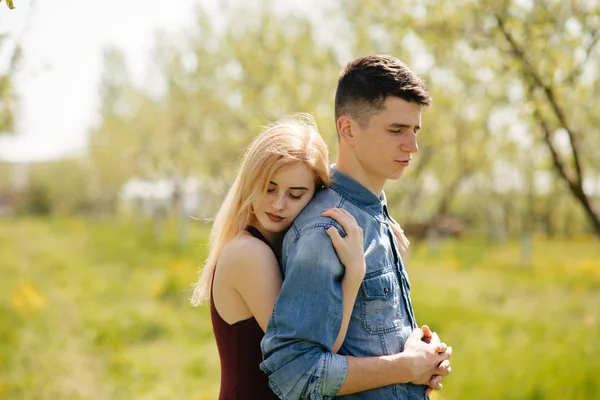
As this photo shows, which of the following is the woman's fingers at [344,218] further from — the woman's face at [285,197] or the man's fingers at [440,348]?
the man's fingers at [440,348]

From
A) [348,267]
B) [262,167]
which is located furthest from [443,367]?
[262,167]

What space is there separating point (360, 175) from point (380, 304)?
505 mm

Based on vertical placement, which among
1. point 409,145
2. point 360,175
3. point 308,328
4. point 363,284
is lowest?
point 308,328

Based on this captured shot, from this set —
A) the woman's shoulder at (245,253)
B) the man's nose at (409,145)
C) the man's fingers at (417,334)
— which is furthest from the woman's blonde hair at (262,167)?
the man's fingers at (417,334)

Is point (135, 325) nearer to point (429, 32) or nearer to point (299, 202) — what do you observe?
point (429, 32)

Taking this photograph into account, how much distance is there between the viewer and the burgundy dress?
2.45 meters

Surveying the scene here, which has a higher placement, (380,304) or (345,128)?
(345,128)

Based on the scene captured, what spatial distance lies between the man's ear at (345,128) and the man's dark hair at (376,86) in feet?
0.08

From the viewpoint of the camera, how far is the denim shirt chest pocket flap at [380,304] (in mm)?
2342

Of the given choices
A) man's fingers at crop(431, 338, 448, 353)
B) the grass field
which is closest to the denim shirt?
man's fingers at crop(431, 338, 448, 353)

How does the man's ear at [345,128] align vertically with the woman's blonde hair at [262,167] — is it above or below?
above

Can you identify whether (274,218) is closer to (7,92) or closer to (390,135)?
(390,135)

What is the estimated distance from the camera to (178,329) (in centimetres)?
1057

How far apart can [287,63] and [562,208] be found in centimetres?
2623
